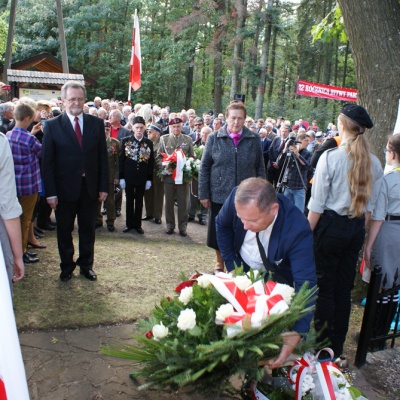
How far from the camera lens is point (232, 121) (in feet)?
16.5

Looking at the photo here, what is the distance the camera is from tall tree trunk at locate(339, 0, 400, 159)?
4.76m

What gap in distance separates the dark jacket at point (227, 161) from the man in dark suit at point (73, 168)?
1.23 meters

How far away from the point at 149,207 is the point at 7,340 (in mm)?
6770

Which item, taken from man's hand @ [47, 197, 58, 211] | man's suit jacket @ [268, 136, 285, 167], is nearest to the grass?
man's hand @ [47, 197, 58, 211]

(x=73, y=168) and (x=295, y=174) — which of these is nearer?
(x=73, y=168)

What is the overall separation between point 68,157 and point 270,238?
2788mm

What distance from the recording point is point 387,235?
406cm

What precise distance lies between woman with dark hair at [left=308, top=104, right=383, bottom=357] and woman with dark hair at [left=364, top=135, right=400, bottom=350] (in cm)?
38

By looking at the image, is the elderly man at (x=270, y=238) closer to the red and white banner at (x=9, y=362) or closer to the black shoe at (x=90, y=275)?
the red and white banner at (x=9, y=362)

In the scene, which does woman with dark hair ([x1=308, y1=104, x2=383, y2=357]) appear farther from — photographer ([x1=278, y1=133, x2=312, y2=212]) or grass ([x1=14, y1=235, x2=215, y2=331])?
photographer ([x1=278, y1=133, x2=312, y2=212])

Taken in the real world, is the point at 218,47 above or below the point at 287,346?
above

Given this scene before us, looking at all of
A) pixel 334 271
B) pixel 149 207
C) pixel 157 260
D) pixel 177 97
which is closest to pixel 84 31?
pixel 177 97

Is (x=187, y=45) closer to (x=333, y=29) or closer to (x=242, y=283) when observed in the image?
(x=333, y=29)

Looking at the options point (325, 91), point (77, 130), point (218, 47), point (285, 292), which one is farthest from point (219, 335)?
point (218, 47)
